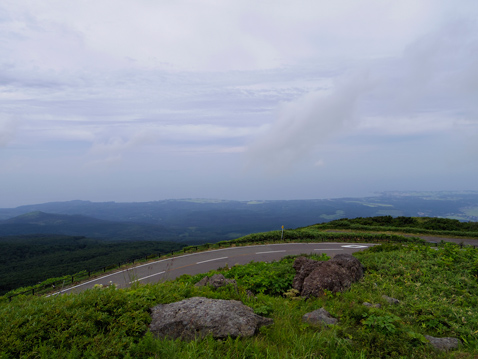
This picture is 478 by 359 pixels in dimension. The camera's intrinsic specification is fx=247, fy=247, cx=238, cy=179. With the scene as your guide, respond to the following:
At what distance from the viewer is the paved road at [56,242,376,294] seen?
1616 centimetres

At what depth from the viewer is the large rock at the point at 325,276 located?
802cm

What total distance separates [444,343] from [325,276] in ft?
11.8

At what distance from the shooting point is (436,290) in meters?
7.67

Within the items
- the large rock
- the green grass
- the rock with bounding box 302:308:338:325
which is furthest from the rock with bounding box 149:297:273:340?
the large rock

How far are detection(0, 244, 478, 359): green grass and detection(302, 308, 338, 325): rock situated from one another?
19 centimetres

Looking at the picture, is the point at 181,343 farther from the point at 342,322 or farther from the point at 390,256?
the point at 390,256

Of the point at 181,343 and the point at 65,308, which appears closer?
the point at 181,343

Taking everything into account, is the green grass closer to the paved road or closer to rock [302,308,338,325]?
rock [302,308,338,325]

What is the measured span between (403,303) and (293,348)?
4317 millimetres

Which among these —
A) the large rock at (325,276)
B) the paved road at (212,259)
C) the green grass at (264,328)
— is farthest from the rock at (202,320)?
the paved road at (212,259)

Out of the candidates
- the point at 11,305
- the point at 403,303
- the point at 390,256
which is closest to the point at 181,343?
the point at 11,305

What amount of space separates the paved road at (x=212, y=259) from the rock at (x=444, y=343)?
13.1 m

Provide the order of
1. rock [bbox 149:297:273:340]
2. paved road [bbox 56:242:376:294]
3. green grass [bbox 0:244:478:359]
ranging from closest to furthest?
green grass [bbox 0:244:478:359]
rock [bbox 149:297:273:340]
paved road [bbox 56:242:376:294]

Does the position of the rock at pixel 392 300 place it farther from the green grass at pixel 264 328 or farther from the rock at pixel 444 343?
the rock at pixel 444 343
